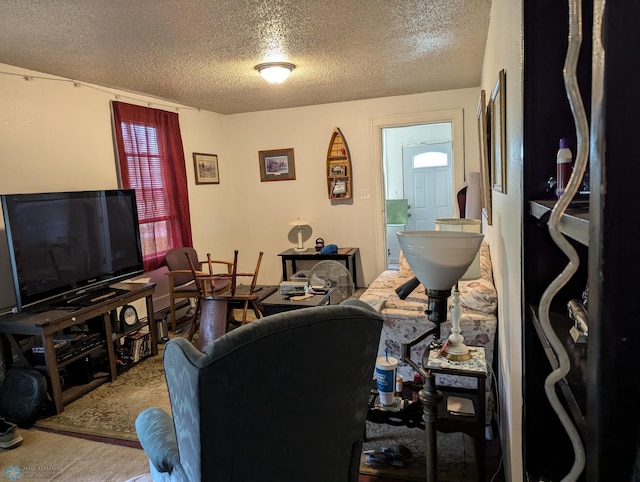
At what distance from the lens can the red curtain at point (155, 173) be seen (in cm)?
411

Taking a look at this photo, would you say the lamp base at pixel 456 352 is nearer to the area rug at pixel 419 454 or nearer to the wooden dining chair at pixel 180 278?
the area rug at pixel 419 454

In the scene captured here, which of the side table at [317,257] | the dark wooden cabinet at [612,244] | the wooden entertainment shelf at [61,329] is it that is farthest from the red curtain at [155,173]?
the dark wooden cabinet at [612,244]

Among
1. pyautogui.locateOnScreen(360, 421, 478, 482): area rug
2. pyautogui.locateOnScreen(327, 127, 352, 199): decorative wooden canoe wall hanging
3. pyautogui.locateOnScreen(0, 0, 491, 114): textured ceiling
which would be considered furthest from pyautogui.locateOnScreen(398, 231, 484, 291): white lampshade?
pyautogui.locateOnScreen(327, 127, 352, 199): decorative wooden canoe wall hanging

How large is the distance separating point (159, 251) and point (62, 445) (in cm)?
232

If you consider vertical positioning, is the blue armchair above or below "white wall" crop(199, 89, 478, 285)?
below

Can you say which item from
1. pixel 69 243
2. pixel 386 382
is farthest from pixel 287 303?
pixel 69 243

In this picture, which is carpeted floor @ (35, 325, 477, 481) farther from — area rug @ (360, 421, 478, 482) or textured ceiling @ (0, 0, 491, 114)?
textured ceiling @ (0, 0, 491, 114)

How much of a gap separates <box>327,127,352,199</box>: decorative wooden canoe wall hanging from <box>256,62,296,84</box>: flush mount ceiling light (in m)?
1.84

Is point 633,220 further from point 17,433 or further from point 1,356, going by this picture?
point 1,356

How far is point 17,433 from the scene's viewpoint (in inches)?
99.7

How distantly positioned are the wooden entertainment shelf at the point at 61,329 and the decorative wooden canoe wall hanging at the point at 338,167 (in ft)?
9.21

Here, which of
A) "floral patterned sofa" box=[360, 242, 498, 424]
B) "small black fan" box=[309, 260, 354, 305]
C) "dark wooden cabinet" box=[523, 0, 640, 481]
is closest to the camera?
"dark wooden cabinet" box=[523, 0, 640, 481]

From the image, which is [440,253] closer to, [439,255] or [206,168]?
[439,255]

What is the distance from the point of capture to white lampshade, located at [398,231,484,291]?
136 cm
